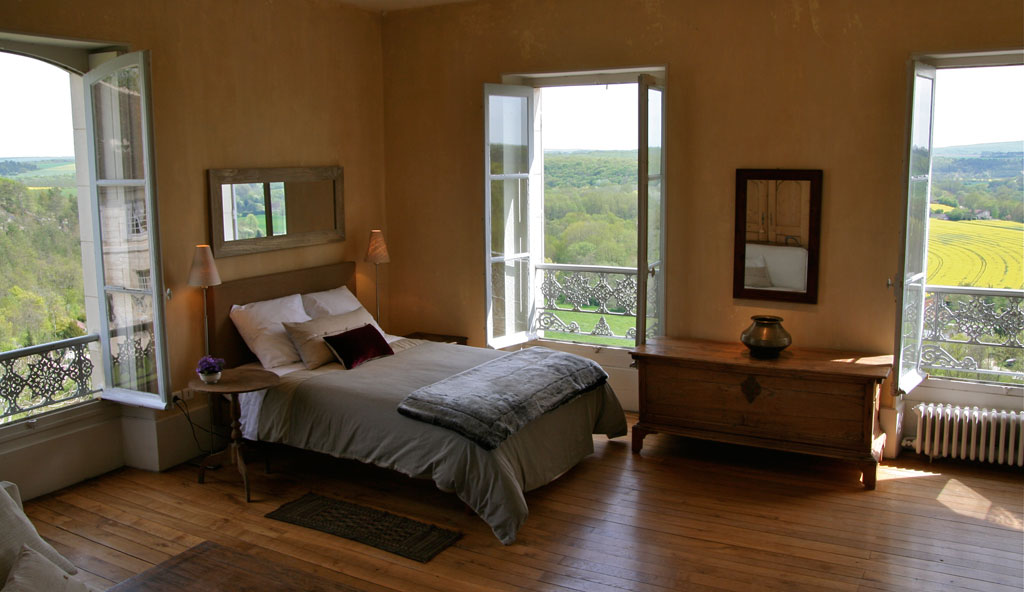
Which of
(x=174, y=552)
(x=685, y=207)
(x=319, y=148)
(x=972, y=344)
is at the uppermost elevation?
(x=319, y=148)

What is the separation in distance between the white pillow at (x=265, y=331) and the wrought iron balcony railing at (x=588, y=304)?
207cm

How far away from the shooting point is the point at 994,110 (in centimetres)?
522

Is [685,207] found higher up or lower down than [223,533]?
higher up

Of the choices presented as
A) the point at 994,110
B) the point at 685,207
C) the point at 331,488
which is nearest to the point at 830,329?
the point at 685,207

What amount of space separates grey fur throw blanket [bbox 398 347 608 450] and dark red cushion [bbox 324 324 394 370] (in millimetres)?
714

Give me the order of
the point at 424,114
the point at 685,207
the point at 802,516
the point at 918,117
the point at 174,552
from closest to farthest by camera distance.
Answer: the point at 174,552
the point at 802,516
the point at 918,117
the point at 685,207
the point at 424,114

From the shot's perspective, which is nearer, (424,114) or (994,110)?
(994,110)

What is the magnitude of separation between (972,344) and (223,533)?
463cm

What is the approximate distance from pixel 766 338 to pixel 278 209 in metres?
3.35

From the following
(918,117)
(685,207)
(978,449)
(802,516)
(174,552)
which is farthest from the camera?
(685,207)

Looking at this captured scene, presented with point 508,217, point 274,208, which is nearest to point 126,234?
point 274,208

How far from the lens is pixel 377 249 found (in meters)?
6.34

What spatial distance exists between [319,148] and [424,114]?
92cm

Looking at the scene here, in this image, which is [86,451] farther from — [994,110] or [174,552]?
[994,110]
